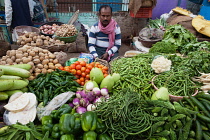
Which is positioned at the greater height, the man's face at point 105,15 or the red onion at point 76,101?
the man's face at point 105,15

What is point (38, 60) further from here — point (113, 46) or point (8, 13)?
point (8, 13)

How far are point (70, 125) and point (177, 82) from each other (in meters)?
1.93

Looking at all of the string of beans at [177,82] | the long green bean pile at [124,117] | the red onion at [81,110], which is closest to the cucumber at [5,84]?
the red onion at [81,110]

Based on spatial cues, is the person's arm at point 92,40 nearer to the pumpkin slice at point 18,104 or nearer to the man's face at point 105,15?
the man's face at point 105,15

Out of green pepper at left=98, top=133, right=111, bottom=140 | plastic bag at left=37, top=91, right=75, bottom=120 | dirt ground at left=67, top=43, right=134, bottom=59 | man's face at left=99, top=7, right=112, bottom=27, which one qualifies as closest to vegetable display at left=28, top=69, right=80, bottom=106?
plastic bag at left=37, top=91, right=75, bottom=120

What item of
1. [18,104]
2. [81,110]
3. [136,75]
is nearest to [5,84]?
[18,104]

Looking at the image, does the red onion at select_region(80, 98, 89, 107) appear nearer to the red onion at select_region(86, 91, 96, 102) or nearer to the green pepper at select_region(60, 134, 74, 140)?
the red onion at select_region(86, 91, 96, 102)

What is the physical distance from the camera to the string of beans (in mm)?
2469

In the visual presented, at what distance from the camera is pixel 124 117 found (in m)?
1.66

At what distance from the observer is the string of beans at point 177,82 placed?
2469mm

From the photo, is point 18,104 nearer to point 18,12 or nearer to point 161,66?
point 161,66

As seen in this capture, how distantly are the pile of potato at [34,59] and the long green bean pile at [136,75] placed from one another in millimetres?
1422

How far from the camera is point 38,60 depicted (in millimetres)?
3266

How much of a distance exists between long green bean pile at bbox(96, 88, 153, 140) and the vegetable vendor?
2.55 m
